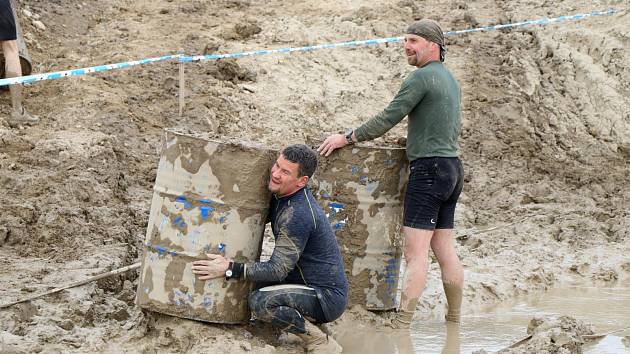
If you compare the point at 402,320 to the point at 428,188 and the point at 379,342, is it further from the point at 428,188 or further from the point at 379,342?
the point at 428,188

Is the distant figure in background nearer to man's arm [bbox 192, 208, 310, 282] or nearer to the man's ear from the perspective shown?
man's arm [bbox 192, 208, 310, 282]

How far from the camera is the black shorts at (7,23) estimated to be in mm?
8727

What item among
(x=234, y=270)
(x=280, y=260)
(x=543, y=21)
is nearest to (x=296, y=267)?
(x=280, y=260)

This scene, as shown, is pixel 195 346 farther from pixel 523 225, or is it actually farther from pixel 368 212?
pixel 523 225

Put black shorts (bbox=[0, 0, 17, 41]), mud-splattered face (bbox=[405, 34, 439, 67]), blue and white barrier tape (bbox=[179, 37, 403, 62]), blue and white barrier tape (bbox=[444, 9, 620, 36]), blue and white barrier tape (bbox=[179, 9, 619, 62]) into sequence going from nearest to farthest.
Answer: mud-splattered face (bbox=[405, 34, 439, 67]) < black shorts (bbox=[0, 0, 17, 41]) < blue and white barrier tape (bbox=[179, 37, 403, 62]) < blue and white barrier tape (bbox=[179, 9, 619, 62]) < blue and white barrier tape (bbox=[444, 9, 620, 36])

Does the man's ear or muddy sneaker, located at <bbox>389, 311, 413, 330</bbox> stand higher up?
the man's ear

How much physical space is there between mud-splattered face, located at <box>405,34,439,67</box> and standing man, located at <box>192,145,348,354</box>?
1.16m

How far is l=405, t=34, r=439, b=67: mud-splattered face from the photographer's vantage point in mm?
6074

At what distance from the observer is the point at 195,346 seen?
5422 mm

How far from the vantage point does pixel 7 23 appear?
8.76 m

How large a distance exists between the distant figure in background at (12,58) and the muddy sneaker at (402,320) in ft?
14.7

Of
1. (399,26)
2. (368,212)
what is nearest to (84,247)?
(368,212)

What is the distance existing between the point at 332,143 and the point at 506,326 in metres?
2.13

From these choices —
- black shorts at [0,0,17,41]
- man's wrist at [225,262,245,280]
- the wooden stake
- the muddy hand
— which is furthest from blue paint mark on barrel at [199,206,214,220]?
black shorts at [0,0,17,41]
